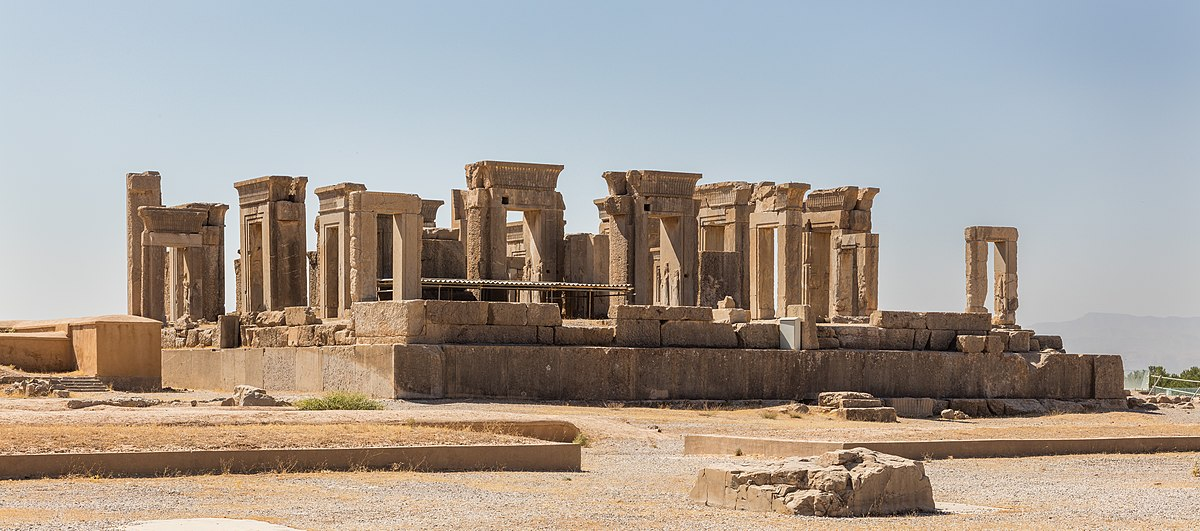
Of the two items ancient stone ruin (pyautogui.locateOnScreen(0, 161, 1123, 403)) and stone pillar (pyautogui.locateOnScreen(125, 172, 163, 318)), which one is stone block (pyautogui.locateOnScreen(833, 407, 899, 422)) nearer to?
ancient stone ruin (pyautogui.locateOnScreen(0, 161, 1123, 403))

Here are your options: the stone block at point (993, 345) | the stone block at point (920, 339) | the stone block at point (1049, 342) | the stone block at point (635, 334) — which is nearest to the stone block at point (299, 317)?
the stone block at point (635, 334)

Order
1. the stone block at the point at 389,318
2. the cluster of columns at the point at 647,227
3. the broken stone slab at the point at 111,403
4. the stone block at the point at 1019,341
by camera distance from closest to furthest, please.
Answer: the broken stone slab at the point at 111,403, the stone block at the point at 389,318, the stone block at the point at 1019,341, the cluster of columns at the point at 647,227

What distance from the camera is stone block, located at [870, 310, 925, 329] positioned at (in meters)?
25.7

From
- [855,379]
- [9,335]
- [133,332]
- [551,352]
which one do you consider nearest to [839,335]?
[855,379]

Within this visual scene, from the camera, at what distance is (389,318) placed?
2272cm

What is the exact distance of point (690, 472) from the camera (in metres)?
14.4

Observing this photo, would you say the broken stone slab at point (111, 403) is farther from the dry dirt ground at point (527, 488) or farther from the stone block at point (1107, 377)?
the stone block at point (1107, 377)

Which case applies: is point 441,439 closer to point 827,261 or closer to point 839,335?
point 839,335

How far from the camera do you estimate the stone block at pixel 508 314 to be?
22719mm

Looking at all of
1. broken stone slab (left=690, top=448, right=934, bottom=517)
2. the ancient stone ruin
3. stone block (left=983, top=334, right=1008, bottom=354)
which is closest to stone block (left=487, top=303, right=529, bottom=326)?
the ancient stone ruin

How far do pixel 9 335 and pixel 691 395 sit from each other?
1110cm

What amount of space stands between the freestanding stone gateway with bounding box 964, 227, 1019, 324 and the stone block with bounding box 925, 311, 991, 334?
9.62 metres

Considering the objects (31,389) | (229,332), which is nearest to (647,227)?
(229,332)

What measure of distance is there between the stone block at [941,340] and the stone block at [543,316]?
6.43m
